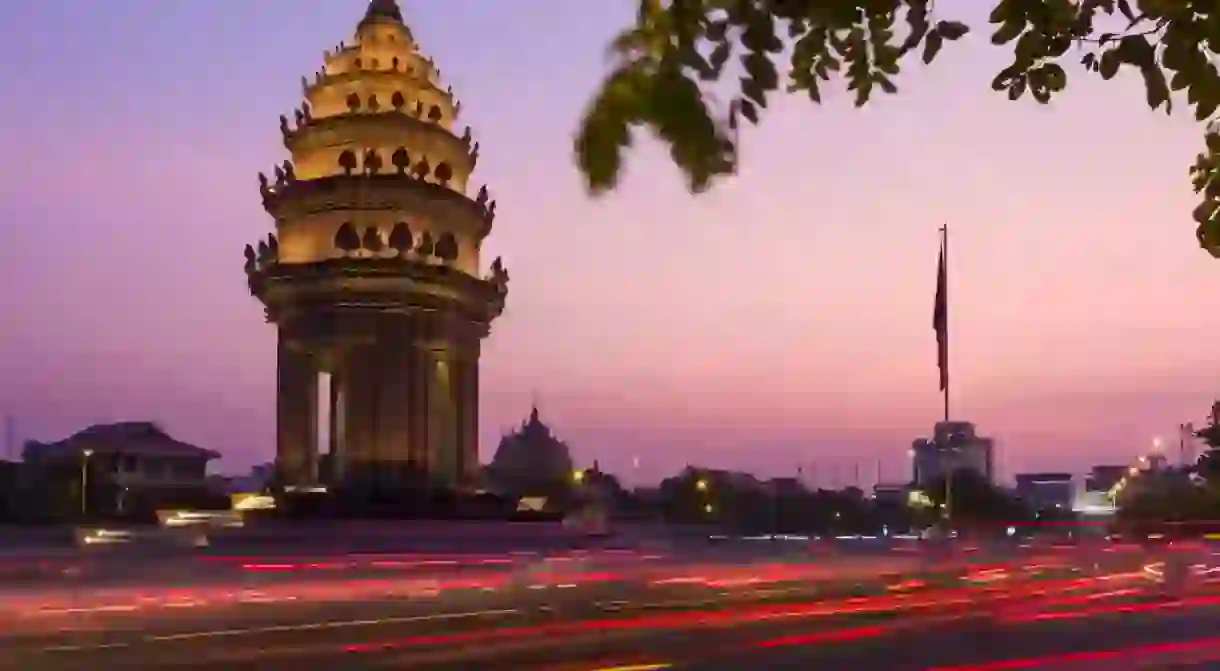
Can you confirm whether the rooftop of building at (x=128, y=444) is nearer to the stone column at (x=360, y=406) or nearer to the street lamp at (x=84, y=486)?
the street lamp at (x=84, y=486)

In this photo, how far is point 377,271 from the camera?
44.8 meters

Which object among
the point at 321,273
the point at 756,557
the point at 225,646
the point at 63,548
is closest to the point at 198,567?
the point at 63,548

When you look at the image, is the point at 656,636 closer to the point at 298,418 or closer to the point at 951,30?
the point at 951,30

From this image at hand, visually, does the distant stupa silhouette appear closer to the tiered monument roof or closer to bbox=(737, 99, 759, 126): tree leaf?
the tiered monument roof

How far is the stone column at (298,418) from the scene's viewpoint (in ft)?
151

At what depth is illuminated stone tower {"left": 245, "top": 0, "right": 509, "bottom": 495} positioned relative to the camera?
44.7 metres

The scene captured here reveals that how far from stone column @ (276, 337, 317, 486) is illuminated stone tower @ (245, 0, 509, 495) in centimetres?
4

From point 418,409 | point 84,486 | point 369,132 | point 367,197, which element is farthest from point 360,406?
point 84,486

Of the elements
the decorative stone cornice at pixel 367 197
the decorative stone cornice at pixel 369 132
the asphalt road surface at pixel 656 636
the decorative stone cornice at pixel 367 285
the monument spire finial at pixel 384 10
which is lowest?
the asphalt road surface at pixel 656 636

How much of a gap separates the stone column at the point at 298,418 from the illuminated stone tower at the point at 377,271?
0.14 ft

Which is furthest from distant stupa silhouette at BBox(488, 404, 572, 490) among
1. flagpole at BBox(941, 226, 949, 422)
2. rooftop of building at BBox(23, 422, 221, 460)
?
flagpole at BBox(941, 226, 949, 422)

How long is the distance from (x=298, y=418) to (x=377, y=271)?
18.2 feet

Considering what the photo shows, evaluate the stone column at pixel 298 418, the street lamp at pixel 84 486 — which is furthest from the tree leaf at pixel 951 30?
the street lamp at pixel 84 486

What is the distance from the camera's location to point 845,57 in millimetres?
5125
